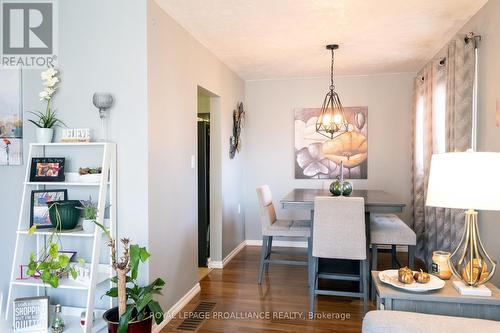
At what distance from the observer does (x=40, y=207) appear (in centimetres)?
259

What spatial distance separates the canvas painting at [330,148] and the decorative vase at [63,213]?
10.9 feet

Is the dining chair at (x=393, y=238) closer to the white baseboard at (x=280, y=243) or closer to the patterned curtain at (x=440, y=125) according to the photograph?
the patterned curtain at (x=440, y=125)

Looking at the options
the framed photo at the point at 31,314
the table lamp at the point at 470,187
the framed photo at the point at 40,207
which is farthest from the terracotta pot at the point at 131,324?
the table lamp at the point at 470,187

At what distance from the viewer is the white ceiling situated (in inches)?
110

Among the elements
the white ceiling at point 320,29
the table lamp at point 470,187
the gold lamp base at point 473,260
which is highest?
the white ceiling at point 320,29

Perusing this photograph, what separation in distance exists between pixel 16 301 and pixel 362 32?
348 cm

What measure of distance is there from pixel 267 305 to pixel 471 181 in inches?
84.0

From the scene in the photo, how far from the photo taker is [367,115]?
5055 mm

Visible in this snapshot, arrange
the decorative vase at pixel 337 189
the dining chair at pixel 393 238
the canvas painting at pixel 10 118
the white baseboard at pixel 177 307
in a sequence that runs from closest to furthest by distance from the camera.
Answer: the white baseboard at pixel 177 307 < the canvas painting at pixel 10 118 < the dining chair at pixel 393 238 < the decorative vase at pixel 337 189

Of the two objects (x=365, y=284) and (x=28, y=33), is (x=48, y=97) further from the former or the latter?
(x=365, y=284)

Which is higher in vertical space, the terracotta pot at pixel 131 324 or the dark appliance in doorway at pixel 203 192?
the dark appliance in doorway at pixel 203 192

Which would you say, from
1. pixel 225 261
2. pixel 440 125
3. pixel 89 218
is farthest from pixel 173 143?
pixel 440 125

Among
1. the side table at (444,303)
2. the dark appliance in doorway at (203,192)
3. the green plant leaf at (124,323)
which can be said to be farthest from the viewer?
the dark appliance in doorway at (203,192)

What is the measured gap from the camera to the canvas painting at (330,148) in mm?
5062
